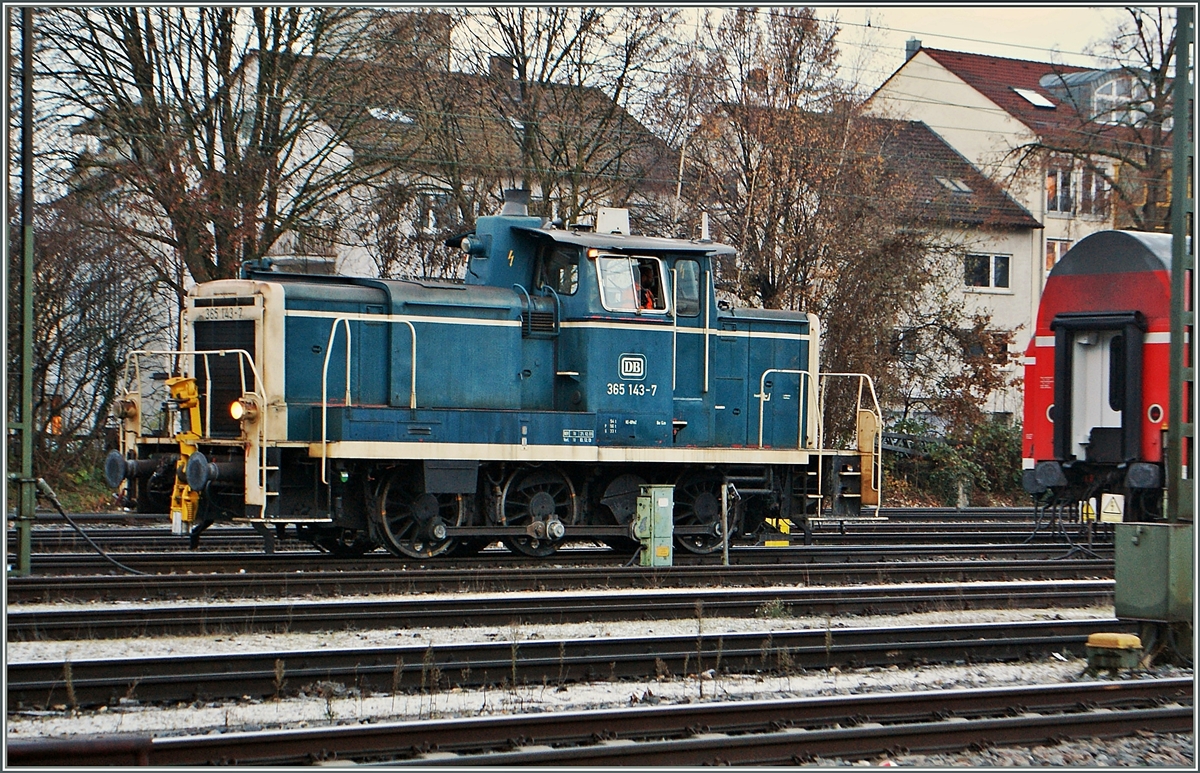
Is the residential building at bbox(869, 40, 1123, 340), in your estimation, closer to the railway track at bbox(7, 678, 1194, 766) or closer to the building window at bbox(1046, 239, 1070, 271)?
the building window at bbox(1046, 239, 1070, 271)

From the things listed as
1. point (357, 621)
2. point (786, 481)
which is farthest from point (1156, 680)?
point (786, 481)

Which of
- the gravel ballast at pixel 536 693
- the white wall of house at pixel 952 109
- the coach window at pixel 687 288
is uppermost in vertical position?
the white wall of house at pixel 952 109

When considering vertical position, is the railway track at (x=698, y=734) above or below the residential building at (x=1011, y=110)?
below

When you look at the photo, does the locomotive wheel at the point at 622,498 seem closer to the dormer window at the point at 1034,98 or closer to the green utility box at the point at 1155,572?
the green utility box at the point at 1155,572

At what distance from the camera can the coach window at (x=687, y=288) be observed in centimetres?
1390

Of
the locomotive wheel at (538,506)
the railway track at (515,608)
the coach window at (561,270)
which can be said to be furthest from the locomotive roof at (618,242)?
the railway track at (515,608)

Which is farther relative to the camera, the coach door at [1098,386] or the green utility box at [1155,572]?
the coach door at [1098,386]

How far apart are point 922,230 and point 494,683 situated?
2144 centimetres

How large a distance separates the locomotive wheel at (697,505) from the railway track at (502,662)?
5.00 m

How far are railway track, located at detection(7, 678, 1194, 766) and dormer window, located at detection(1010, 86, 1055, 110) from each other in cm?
3829

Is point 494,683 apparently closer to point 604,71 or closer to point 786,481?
point 786,481

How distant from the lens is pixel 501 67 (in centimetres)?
2434

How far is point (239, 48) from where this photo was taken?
22312 mm

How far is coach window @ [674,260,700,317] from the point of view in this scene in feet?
45.6
